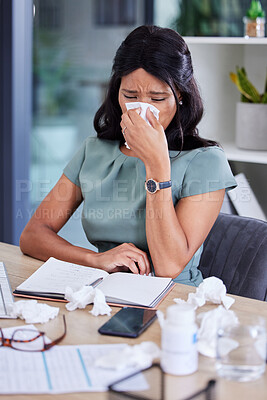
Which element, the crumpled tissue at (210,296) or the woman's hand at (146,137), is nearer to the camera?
the crumpled tissue at (210,296)

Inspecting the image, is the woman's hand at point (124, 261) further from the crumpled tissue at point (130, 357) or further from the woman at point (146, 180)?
the crumpled tissue at point (130, 357)

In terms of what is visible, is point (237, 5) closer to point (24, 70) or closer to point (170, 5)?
point (170, 5)

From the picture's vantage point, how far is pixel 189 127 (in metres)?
1.76

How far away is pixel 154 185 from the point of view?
5.13 ft

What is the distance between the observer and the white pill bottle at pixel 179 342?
921mm

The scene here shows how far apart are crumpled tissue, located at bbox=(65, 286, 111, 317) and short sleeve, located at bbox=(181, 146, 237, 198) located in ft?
1.64

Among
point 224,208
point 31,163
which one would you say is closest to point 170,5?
point 31,163

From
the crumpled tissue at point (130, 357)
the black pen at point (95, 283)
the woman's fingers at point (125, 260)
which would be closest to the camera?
the crumpled tissue at point (130, 357)

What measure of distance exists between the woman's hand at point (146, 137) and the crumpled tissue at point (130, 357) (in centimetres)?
68

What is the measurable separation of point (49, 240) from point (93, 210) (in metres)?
0.16

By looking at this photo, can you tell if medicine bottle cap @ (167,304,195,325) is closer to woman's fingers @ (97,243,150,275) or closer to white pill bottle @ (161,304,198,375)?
white pill bottle @ (161,304,198,375)

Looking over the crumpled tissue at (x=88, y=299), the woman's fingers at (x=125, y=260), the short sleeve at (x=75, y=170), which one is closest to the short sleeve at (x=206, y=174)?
the woman's fingers at (x=125, y=260)

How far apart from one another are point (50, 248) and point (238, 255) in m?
0.55

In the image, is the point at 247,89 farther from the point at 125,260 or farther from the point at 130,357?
the point at 130,357
